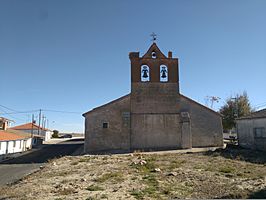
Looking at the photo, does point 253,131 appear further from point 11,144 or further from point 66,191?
point 11,144

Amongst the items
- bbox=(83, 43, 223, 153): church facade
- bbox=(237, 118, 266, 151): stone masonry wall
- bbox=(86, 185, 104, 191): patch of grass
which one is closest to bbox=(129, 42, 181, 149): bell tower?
bbox=(83, 43, 223, 153): church facade

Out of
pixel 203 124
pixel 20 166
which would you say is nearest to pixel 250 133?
pixel 203 124

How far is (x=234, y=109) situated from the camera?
125 feet

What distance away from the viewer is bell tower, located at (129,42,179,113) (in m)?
24.8

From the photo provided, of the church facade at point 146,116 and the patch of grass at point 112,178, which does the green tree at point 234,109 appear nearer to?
the church facade at point 146,116

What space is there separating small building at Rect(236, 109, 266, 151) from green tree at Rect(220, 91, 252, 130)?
12.2m

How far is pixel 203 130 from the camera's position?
25.7m

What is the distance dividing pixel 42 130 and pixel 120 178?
60738mm

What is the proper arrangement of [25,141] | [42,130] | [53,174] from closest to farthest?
1. [53,174]
2. [25,141]
3. [42,130]

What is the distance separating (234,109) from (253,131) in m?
16.3

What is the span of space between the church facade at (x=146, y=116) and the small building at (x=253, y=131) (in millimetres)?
4988

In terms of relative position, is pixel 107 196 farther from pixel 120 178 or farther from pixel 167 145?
pixel 167 145

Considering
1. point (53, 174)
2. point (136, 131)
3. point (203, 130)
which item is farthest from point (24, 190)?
point (203, 130)

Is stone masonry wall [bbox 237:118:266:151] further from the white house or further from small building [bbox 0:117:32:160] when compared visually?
the white house
